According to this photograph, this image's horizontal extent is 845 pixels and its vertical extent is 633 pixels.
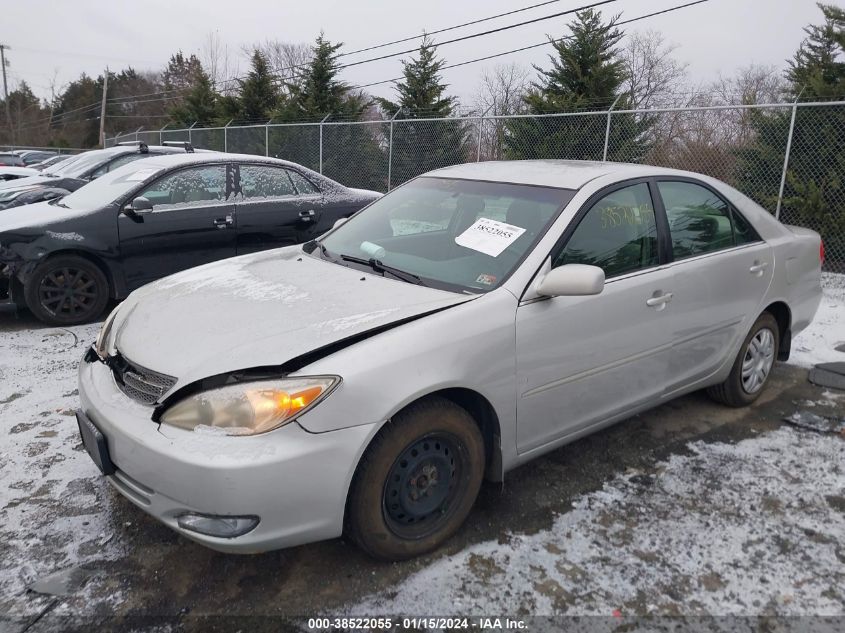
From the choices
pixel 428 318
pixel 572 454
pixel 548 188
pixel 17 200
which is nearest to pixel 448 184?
pixel 548 188

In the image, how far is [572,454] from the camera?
11.4 feet

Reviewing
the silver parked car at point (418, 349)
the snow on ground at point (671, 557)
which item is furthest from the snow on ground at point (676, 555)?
the silver parked car at point (418, 349)

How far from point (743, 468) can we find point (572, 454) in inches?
34.8

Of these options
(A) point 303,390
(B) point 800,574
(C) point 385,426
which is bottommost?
(B) point 800,574

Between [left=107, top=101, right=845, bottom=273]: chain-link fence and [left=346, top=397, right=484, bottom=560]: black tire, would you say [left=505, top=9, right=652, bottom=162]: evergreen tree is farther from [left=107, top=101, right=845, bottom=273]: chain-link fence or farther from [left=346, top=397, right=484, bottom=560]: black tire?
[left=346, top=397, right=484, bottom=560]: black tire

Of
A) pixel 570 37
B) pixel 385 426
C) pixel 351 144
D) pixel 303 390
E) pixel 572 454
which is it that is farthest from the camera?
pixel 351 144

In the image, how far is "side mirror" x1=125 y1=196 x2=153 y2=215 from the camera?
5586 mm

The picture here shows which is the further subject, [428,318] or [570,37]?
→ [570,37]

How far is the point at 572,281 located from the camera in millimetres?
2619

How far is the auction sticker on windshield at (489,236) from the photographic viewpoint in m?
2.96

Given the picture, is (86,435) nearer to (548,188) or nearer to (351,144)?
(548,188)

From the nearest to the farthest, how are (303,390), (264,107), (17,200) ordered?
(303,390), (17,200), (264,107)

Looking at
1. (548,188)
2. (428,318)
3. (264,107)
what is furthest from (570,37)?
(264,107)

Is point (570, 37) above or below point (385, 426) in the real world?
above
